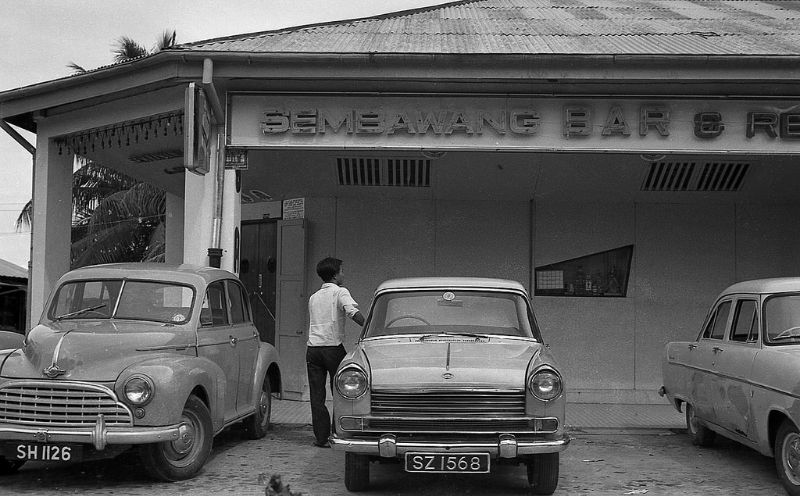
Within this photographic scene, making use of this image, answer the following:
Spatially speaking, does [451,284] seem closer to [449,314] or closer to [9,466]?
[449,314]

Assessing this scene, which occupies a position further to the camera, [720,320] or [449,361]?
[720,320]

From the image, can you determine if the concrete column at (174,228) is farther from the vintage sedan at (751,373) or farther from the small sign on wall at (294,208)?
the vintage sedan at (751,373)

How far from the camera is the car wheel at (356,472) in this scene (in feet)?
19.6

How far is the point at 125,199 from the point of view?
1050 inches

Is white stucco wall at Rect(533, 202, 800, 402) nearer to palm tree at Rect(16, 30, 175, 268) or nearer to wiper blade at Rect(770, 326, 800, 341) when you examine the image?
wiper blade at Rect(770, 326, 800, 341)

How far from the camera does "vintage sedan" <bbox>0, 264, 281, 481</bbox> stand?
6027 mm

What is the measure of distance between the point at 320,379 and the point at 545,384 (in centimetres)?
291

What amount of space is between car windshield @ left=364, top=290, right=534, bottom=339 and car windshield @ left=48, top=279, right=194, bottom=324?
5.54 ft

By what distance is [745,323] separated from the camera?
7.12 m

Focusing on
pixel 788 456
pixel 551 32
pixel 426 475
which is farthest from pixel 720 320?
pixel 551 32

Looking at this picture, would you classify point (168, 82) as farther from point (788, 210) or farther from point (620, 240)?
point (788, 210)

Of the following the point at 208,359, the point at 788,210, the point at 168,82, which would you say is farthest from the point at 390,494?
the point at 788,210

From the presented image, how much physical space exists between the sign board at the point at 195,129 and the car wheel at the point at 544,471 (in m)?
4.29

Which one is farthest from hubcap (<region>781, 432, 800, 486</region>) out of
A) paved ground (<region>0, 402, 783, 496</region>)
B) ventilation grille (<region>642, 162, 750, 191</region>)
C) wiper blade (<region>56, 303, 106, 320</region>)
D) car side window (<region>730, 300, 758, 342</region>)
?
wiper blade (<region>56, 303, 106, 320</region>)
